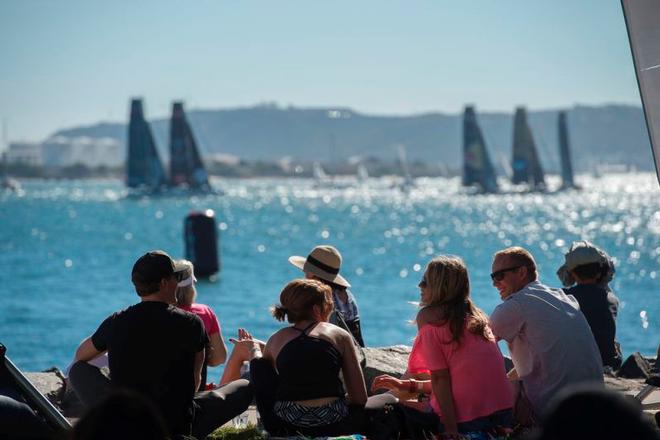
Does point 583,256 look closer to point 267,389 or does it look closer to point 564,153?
point 267,389

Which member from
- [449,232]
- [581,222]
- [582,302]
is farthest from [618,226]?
[582,302]

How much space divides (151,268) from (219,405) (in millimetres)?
739

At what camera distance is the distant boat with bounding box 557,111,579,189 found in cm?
10788

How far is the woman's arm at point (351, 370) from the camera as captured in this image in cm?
466

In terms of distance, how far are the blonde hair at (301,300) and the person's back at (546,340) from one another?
753mm

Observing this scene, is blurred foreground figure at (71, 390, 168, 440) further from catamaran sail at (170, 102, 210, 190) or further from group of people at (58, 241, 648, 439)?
catamaran sail at (170, 102, 210, 190)

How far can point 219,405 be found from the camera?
16.4ft

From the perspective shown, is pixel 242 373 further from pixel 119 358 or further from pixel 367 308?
pixel 367 308

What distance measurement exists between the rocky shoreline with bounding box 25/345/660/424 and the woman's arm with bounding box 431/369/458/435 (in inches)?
44.4

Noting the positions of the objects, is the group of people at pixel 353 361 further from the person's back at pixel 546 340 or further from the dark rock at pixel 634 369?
the dark rock at pixel 634 369

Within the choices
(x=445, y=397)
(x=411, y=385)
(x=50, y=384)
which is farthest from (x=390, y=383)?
(x=50, y=384)

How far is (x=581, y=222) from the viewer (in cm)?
7188

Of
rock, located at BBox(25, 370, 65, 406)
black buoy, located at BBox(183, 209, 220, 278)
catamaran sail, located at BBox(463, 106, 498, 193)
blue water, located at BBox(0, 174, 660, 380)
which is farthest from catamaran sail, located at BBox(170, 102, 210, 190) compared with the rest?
rock, located at BBox(25, 370, 65, 406)

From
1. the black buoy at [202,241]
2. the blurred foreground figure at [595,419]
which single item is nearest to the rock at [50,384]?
the blurred foreground figure at [595,419]
